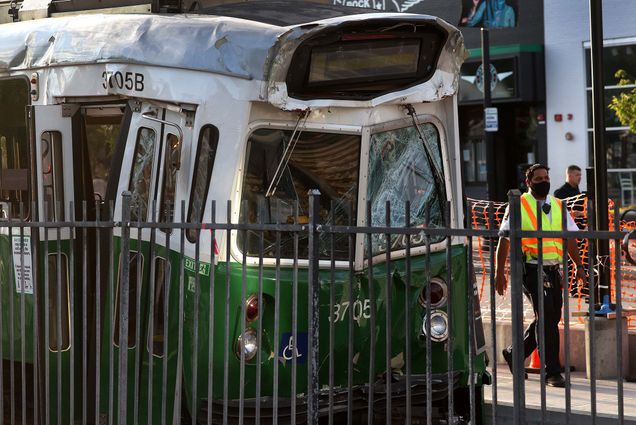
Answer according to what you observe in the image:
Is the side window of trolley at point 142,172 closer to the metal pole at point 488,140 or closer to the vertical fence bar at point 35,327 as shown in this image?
the vertical fence bar at point 35,327

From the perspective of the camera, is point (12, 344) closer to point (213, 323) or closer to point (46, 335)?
point (46, 335)

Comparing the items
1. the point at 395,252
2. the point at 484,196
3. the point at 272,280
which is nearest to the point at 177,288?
the point at 272,280

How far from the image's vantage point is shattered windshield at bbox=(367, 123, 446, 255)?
7.42 m

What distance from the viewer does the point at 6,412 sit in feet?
26.7

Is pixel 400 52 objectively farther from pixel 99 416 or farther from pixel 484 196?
pixel 484 196

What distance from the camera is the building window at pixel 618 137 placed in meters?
25.2

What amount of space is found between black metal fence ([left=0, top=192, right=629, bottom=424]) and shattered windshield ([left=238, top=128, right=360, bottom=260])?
0.03 meters

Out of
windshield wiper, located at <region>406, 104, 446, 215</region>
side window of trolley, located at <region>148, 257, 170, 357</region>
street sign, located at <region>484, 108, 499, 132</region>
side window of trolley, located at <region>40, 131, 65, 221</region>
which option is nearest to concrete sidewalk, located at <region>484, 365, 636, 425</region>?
windshield wiper, located at <region>406, 104, 446, 215</region>

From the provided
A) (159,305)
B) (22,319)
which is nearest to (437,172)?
(159,305)

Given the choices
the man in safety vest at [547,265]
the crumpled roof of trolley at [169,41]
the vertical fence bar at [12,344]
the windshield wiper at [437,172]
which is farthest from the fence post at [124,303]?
the man in safety vest at [547,265]

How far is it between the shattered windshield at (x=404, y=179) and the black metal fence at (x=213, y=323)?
0.15 m

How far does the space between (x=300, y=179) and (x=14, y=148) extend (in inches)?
77.8

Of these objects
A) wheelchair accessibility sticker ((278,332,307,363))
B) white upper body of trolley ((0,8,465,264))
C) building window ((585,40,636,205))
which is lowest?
wheelchair accessibility sticker ((278,332,307,363))

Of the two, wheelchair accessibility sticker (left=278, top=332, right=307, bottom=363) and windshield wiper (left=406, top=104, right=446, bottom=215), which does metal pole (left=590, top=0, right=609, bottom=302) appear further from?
wheelchair accessibility sticker (left=278, top=332, right=307, bottom=363)
